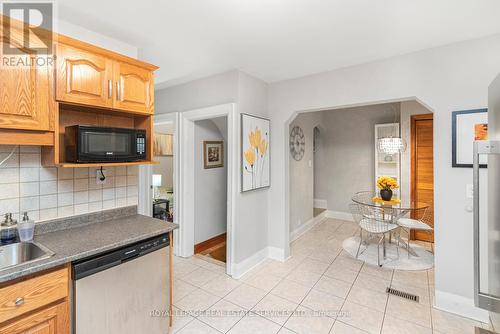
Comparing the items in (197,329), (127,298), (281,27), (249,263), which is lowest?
(197,329)

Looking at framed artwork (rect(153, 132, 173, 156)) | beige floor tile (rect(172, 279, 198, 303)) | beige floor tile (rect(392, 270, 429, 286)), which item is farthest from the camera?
framed artwork (rect(153, 132, 173, 156))

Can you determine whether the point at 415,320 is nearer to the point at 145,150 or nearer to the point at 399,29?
the point at 399,29

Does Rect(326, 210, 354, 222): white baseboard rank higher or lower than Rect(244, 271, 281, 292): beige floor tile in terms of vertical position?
higher

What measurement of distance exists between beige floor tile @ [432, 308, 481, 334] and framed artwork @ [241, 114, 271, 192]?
7.13 ft

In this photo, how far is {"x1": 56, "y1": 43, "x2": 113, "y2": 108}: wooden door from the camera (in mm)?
1656

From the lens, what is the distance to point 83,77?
1.74 metres

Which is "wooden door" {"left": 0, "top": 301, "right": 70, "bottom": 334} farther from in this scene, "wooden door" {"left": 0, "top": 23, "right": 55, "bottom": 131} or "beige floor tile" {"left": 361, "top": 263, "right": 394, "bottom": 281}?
"beige floor tile" {"left": 361, "top": 263, "right": 394, "bottom": 281}

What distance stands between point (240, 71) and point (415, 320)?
3082 mm

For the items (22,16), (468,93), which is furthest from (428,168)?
(22,16)

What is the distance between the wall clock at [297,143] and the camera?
430cm

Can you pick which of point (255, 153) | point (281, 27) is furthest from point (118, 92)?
point (255, 153)

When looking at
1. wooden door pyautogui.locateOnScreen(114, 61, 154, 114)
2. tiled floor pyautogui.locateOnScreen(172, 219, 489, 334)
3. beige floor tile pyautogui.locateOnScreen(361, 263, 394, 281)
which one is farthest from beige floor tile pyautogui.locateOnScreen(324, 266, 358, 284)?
wooden door pyautogui.locateOnScreen(114, 61, 154, 114)

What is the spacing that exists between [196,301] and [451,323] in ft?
7.62

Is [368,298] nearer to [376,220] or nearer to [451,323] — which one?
[451,323]
